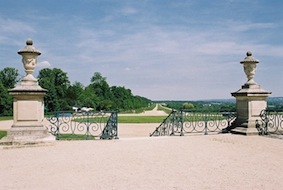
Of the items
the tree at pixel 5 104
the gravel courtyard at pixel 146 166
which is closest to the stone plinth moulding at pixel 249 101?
the gravel courtyard at pixel 146 166

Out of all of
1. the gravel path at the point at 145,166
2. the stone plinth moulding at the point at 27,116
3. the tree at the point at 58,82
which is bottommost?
the gravel path at the point at 145,166

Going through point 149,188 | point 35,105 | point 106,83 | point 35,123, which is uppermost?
point 106,83

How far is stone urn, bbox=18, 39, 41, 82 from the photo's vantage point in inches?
370

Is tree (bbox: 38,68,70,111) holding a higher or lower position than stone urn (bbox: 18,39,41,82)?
higher

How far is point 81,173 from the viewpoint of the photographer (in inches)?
224

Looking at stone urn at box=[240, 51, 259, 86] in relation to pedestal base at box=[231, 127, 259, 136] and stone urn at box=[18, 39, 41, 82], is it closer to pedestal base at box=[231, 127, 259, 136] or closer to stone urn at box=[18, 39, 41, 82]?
pedestal base at box=[231, 127, 259, 136]

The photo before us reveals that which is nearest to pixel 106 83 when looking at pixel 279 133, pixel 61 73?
pixel 61 73

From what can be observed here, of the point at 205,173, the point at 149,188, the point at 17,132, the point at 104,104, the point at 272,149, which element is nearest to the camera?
the point at 149,188

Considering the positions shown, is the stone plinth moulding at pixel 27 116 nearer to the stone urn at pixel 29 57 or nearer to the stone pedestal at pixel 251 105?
the stone urn at pixel 29 57

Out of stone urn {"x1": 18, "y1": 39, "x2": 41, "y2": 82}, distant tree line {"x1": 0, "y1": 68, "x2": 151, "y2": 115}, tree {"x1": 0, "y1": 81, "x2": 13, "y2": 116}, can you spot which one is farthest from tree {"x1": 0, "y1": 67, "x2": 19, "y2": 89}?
stone urn {"x1": 18, "y1": 39, "x2": 41, "y2": 82}

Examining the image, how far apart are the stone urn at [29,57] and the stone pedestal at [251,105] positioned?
7.83 m

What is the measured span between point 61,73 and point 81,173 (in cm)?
6870

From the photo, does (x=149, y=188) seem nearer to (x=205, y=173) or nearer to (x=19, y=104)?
(x=205, y=173)

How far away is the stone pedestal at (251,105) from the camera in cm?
1114
